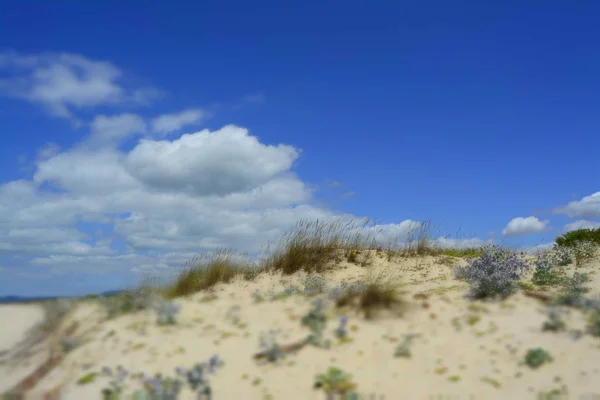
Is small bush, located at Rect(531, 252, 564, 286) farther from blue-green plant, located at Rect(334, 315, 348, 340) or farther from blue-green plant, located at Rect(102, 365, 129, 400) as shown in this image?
blue-green plant, located at Rect(102, 365, 129, 400)

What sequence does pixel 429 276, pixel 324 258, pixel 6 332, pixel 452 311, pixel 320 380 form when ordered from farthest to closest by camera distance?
pixel 324 258, pixel 429 276, pixel 6 332, pixel 452 311, pixel 320 380

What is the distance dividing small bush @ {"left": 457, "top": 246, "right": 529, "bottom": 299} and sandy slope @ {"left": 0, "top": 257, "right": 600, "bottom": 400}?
1300 millimetres

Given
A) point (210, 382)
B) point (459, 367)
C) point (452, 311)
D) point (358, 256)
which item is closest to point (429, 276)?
point (358, 256)

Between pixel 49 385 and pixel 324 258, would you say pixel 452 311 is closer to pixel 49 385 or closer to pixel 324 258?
pixel 49 385

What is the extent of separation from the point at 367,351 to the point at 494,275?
4.12 m

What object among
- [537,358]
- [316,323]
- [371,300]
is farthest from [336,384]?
[537,358]

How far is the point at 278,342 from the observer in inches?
218

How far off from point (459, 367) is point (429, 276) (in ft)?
26.9

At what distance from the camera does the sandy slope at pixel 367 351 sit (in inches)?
190

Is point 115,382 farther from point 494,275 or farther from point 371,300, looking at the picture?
point 494,275

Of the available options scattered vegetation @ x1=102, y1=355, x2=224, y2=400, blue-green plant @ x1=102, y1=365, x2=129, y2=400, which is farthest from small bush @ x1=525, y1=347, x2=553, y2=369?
blue-green plant @ x1=102, y1=365, x2=129, y2=400

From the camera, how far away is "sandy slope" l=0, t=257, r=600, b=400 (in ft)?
15.8

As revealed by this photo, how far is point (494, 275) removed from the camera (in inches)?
343

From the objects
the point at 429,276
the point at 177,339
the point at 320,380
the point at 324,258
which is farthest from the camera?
the point at 324,258
